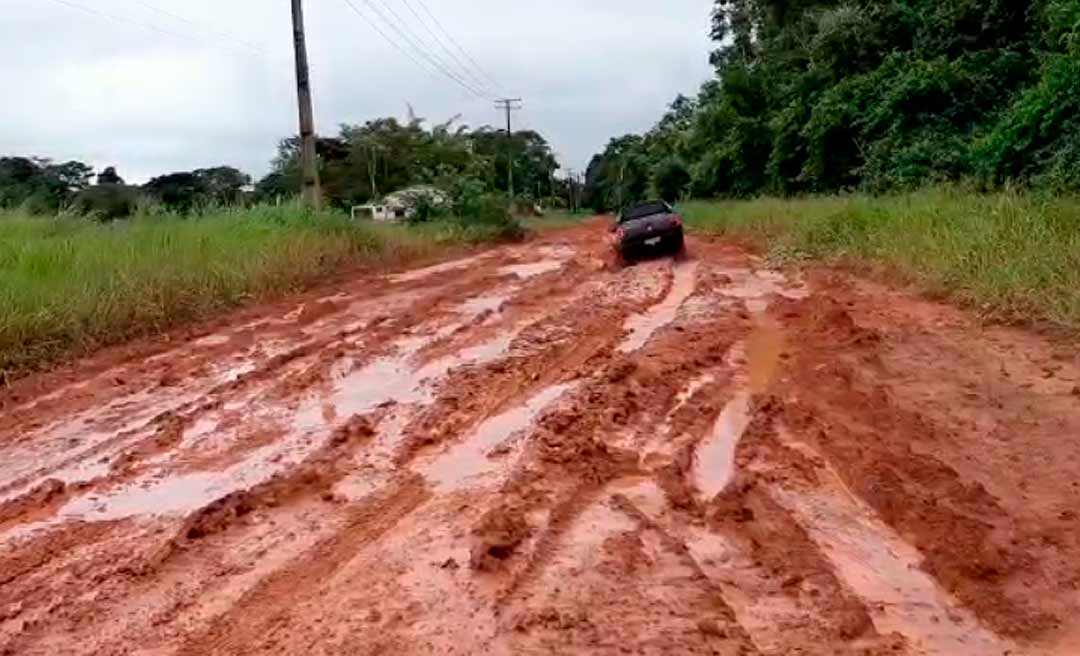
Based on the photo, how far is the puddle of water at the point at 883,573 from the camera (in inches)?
154

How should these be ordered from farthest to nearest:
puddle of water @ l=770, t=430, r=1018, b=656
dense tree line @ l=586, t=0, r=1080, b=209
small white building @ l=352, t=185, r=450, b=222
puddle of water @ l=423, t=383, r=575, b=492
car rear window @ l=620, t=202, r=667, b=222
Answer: small white building @ l=352, t=185, r=450, b=222, car rear window @ l=620, t=202, r=667, b=222, dense tree line @ l=586, t=0, r=1080, b=209, puddle of water @ l=423, t=383, r=575, b=492, puddle of water @ l=770, t=430, r=1018, b=656

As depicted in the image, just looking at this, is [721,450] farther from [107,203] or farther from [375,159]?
[375,159]

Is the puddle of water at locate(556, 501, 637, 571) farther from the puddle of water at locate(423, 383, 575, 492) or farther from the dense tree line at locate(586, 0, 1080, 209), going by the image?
the dense tree line at locate(586, 0, 1080, 209)

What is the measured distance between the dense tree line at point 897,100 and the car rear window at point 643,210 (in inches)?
250

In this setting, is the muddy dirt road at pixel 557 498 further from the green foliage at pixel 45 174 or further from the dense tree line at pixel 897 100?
the green foliage at pixel 45 174

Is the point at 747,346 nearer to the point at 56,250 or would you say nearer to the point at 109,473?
the point at 109,473

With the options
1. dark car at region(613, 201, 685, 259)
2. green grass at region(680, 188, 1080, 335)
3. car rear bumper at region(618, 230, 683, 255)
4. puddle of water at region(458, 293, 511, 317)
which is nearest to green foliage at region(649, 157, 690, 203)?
dark car at region(613, 201, 685, 259)

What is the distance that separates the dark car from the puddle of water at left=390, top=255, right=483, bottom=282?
11.3 ft

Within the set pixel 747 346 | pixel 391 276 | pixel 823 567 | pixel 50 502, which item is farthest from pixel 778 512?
pixel 391 276

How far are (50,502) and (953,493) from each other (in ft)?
15.7

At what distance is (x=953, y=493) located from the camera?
553cm

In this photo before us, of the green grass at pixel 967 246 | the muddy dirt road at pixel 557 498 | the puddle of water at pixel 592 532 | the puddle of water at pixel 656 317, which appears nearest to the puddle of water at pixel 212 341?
the muddy dirt road at pixel 557 498

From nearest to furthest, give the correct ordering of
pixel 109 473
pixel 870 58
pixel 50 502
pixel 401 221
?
pixel 50 502, pixel 109 473, pixel 870 58, pixel 401 221

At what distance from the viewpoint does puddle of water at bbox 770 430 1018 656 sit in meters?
3.90
